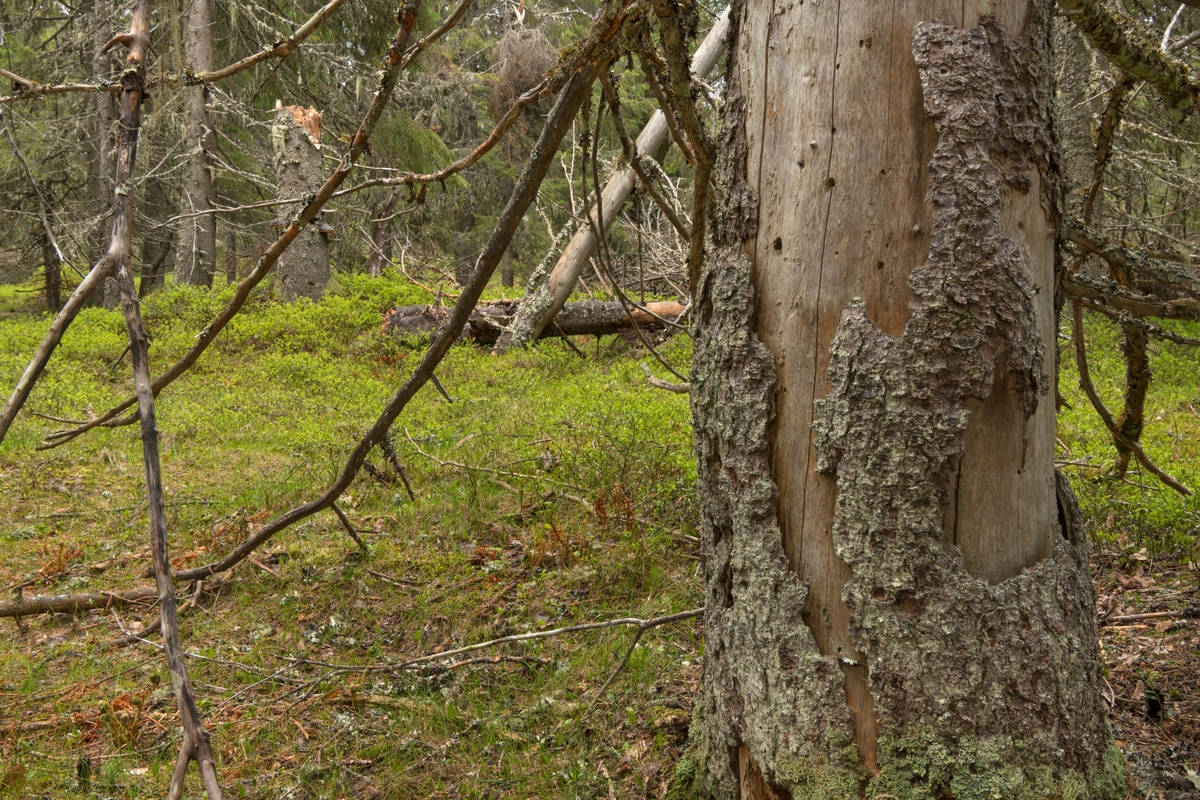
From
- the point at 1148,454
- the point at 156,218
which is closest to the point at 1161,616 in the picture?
the point at 1148,454

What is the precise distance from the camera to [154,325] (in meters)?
11.2

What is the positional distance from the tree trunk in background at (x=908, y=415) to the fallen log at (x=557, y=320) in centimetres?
754

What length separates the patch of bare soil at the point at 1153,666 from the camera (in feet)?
6.86

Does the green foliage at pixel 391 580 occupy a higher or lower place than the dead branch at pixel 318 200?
lower

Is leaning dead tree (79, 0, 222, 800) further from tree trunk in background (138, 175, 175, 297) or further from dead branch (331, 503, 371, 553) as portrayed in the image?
tree trunk in background (138, 175, 175, 297)

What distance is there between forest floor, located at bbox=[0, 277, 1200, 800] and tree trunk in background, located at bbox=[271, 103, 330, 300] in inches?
211

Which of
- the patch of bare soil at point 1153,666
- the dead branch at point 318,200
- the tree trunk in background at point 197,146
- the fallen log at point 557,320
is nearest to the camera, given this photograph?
the dead branch at point 318,200

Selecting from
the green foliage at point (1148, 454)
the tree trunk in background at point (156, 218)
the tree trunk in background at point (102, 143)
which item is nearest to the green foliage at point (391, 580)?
the green foliage at point (1148, 454)

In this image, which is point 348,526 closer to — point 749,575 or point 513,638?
point 513,638

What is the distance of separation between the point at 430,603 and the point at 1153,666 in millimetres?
2929

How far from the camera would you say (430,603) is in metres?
3.54

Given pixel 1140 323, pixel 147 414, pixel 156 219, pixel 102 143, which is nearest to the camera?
pixel 147 414

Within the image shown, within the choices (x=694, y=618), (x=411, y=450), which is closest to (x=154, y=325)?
(x=411, y=450)

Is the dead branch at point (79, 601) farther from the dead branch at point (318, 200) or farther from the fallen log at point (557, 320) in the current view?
the fallen log at point (557, 320)
